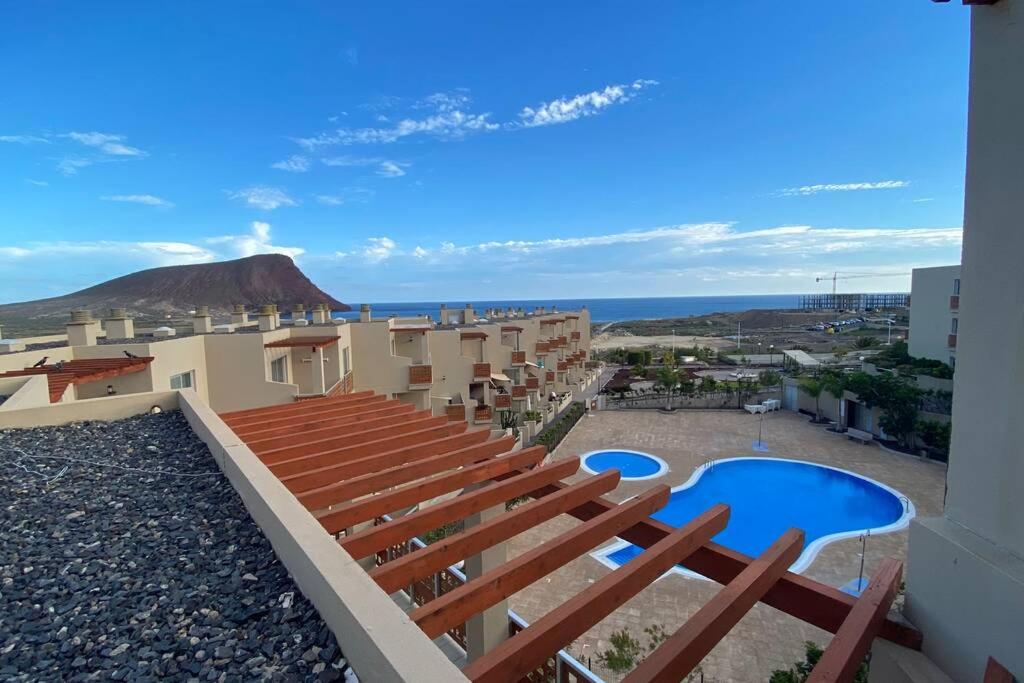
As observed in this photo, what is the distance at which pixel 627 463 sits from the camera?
74.7ft

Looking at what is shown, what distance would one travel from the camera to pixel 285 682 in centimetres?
192

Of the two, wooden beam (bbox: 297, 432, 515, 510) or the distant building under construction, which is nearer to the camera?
wooden beam (bbox: 297, 432, 515, 510)

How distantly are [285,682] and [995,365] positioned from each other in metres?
3.51

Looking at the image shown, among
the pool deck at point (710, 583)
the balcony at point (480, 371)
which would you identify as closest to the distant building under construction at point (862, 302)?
the pool deck at point (710, 583)

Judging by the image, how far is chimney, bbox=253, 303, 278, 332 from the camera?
1612 cm

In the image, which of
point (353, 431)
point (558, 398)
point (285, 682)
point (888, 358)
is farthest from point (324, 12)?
point (888, 358)

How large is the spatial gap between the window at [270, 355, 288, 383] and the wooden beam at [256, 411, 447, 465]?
38.5 ft

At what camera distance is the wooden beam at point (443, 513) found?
2.74 meters

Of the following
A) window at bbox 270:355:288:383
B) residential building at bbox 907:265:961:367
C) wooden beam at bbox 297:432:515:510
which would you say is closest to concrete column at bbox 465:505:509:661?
wooden beam at bbox 297:432:515:510

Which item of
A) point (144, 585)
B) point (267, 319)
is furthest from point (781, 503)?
point (144, 585)

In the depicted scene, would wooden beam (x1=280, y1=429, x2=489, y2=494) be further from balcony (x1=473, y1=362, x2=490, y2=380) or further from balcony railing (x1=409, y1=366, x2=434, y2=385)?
balcony (x1=473, y1=362, x2=490, y2=380)

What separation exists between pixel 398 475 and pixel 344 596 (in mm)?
1919

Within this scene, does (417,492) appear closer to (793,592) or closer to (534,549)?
(534,549)

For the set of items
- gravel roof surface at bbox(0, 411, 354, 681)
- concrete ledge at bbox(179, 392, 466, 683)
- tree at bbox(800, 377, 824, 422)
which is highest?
concrete ledge at bbox(179, 392, 466, 683)
